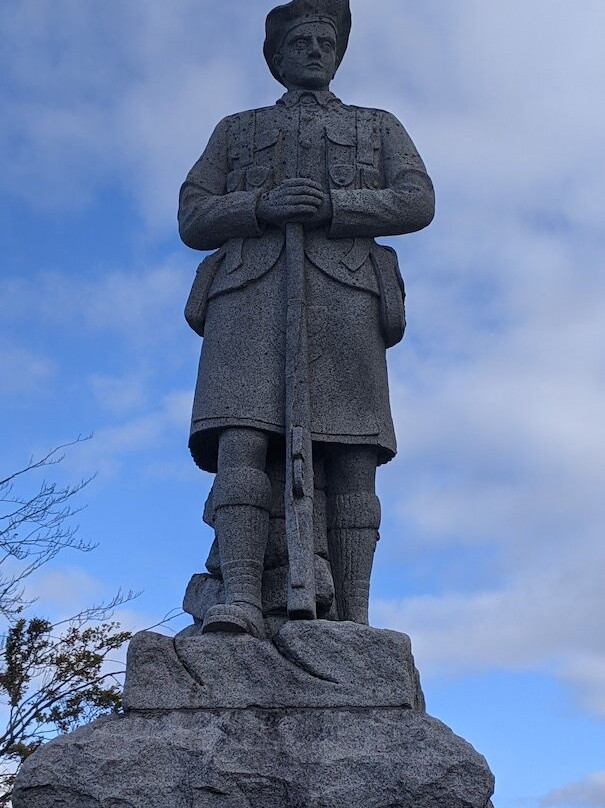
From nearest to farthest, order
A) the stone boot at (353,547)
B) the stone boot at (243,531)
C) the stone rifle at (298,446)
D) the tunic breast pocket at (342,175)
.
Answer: the stone rifle at (298,446) < the stone boot at (243,531) < the stone boot at (353,547) < the tunic breast pocket at (342,175)

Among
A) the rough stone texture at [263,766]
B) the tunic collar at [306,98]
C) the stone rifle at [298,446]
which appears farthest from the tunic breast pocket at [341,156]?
the rough stone texture at [263,766]

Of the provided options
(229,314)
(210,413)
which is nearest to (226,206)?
(229,314)

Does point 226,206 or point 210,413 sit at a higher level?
point 226,206

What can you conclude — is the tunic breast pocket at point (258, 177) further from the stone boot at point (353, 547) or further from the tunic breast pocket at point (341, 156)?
the stone boot at point (353, 547)

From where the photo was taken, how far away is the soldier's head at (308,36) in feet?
23.5

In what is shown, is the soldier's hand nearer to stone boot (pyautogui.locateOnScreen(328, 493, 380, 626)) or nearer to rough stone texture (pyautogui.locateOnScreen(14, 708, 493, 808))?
stone boot (pyautogui.locateOnScreen(328, 493, 380, 626))

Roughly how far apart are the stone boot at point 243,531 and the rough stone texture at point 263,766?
76 cm

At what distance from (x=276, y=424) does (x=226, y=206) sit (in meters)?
1.37

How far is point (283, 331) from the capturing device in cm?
638

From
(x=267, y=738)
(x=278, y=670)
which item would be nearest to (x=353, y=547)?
(x=278, y=670)

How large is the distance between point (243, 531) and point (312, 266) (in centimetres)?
163

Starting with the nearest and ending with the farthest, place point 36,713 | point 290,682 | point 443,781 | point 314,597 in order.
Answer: point 443,781, point 290,682, point 314,597, point 36,713

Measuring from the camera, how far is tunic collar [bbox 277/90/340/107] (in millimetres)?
7145

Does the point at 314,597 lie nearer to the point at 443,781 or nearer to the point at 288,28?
the point at 443,781
